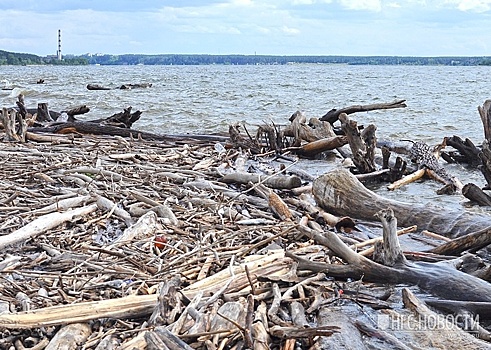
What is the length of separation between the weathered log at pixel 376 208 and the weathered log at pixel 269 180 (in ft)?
1.58

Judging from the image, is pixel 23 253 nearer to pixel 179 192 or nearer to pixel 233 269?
pixel 233 269

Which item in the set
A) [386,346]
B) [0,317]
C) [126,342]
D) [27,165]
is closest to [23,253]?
[0,317]

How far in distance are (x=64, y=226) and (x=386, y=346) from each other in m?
2.98

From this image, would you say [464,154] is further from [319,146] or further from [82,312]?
[82,312]

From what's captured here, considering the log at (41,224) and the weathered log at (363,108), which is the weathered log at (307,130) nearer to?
the weathered log at (363,108)

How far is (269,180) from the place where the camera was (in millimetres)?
7305

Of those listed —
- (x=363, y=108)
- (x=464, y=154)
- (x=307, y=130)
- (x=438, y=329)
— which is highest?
(x=363, y=108)

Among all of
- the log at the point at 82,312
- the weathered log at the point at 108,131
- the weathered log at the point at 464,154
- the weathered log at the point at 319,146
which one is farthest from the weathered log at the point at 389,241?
the weathered log at the point at 108,131

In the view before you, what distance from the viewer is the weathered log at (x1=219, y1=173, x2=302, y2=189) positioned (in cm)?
718

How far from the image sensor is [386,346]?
3289 millimetres

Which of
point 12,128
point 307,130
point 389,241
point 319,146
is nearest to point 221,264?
point 389,241

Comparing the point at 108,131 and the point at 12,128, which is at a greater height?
the point at 12,128

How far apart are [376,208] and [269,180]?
150 centimetres

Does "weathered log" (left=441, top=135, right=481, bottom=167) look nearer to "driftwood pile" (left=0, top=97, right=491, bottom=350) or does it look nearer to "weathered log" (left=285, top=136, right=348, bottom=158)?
"weathered log" (left=285, top=136, right=348, bottom=158)
